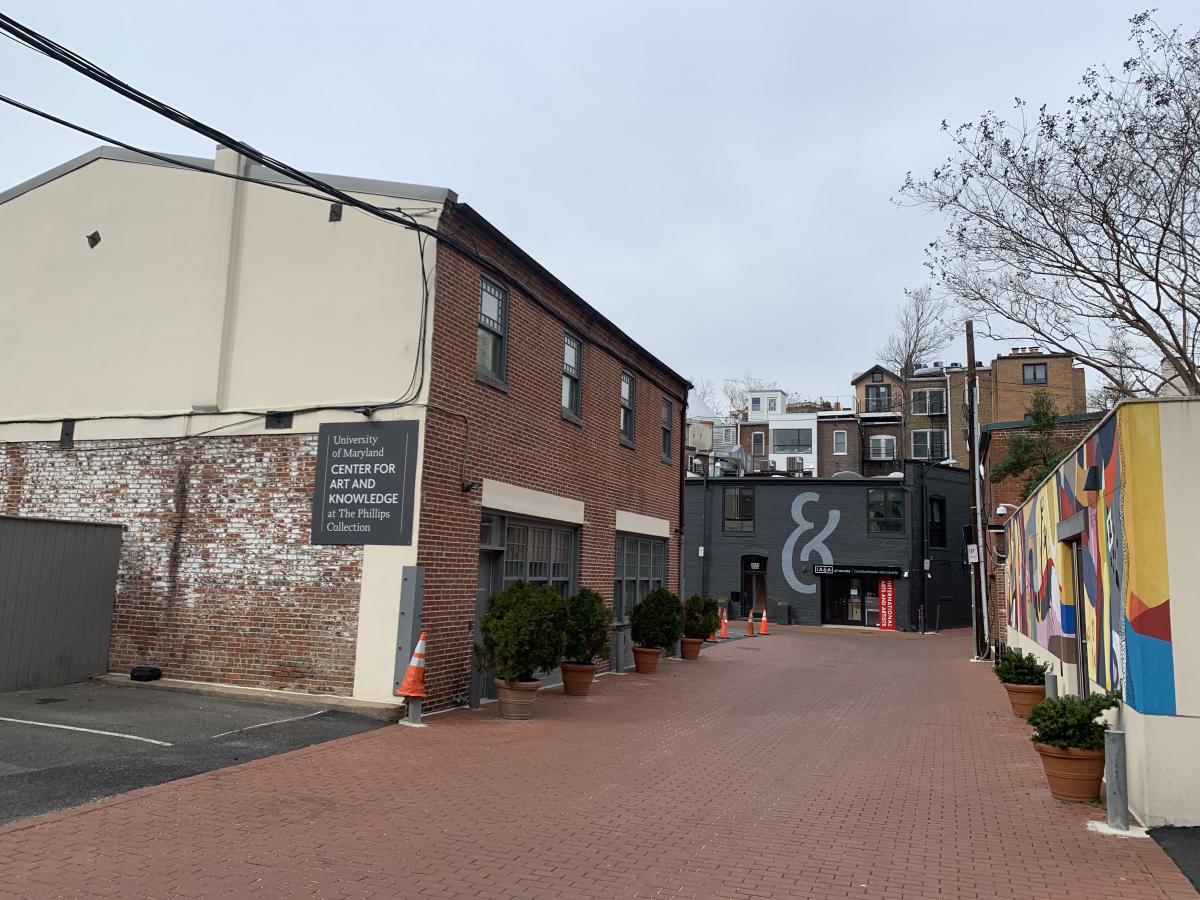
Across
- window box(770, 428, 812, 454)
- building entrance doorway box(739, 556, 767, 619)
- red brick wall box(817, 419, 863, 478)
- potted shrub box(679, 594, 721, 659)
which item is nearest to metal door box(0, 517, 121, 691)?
potted shrub box(679, 594, 721, 659)

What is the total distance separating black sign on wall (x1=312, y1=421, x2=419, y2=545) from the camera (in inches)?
457

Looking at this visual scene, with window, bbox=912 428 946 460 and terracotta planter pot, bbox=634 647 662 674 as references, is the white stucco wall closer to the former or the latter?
terracotta planter pot, bbox=634 647 662 674

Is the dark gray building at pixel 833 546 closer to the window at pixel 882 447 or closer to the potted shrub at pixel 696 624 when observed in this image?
the window at pixel 882 447

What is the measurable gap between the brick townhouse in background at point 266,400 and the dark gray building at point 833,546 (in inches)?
1077

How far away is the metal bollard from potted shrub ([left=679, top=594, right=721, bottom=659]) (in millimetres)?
13554

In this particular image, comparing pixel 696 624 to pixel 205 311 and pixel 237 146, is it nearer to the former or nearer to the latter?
pixel 205 311

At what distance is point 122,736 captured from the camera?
9312 millimetres

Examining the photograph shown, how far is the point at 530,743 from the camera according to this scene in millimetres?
10219

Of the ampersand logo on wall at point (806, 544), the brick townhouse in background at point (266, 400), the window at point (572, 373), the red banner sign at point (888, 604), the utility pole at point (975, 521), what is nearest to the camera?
the brick townhouse in background at point (266, 400)

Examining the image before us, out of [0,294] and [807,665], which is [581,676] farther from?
[0,294]

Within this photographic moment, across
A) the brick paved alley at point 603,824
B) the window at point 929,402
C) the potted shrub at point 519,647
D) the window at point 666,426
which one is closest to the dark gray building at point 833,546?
the window at point 929,402

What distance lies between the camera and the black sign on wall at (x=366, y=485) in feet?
38.1

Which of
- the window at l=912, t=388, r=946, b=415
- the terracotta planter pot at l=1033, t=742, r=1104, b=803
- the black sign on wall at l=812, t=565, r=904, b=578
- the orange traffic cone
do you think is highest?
the window at l=912, t=388, r=946, b=415

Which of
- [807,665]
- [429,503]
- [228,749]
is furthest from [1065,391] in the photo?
[228,749]
